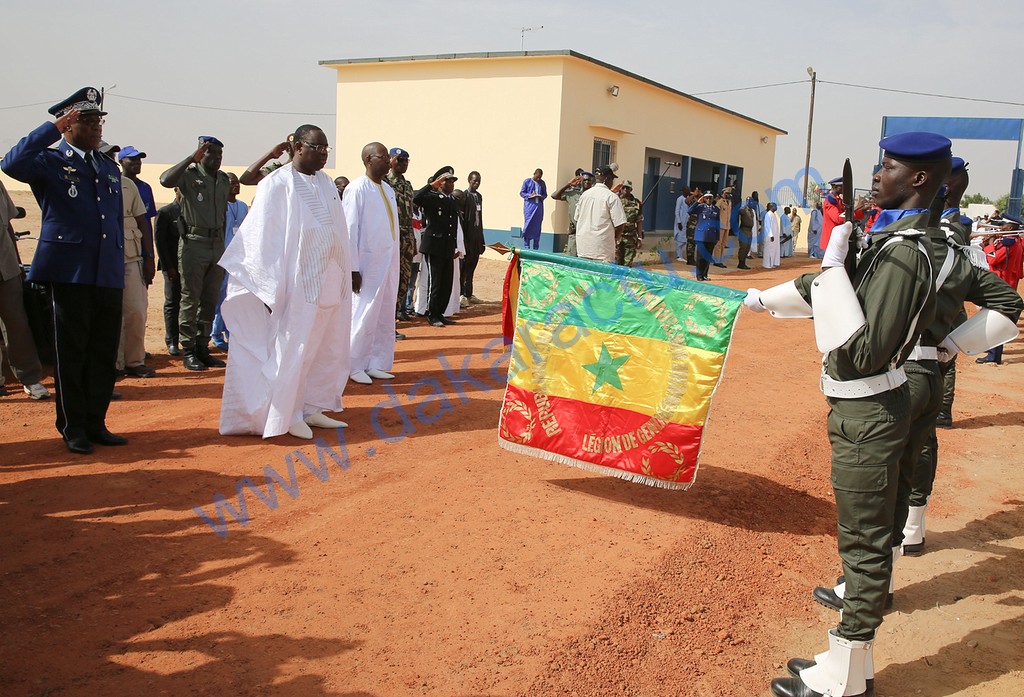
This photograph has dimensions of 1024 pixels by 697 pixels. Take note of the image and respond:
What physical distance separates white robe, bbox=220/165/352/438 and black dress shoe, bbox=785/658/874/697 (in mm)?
3867

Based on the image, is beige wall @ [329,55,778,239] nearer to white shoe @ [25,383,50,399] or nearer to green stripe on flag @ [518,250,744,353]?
white shoe @ [25,383,50,399]

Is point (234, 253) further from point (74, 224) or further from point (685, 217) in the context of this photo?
point (685, 217)

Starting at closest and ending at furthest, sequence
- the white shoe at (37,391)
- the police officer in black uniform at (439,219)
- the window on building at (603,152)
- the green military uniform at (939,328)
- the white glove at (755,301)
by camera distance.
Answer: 1. the white glove at (755,301)
2. the green military uniform at (939,328)
3. the white shoe at (37,391)
4. the police officer in black uniform at (439,219)
5. the window on building at (603,152)

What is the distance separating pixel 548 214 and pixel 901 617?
17041 millimetres

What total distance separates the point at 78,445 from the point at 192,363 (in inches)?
110

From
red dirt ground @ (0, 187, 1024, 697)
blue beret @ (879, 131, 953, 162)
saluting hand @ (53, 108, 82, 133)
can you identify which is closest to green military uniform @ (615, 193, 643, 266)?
red dirt ground @ (0, 187, 1024, 697)

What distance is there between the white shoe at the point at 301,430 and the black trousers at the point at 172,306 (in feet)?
11.3

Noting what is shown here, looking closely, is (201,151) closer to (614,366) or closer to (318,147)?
(318,147)

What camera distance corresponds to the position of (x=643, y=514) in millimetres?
4797

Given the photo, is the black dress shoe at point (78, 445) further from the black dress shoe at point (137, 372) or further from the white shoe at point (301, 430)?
the black dress shoe at point (137, 372)

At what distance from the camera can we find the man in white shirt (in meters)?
10.3

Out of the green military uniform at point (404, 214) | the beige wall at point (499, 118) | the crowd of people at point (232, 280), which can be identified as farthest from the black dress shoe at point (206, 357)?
the beige wall at point (499, 118)

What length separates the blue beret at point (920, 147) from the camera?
3.07 metres

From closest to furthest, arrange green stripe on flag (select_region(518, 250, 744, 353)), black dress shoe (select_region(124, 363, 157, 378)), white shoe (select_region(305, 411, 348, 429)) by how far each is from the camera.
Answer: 1. green stripe on flag (select_region(518, 250, 744, 353))
2. white shoe (select_region(305, 411, 348, 429))
3. black dress shoe (select_region(124, 363, 157, 378))
